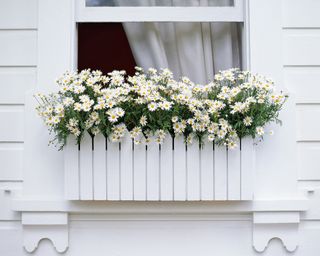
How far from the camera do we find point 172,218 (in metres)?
2.09

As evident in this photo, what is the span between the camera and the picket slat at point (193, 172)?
1.98m

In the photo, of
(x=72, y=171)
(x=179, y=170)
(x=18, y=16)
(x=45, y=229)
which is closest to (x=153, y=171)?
(x=179, y=170)

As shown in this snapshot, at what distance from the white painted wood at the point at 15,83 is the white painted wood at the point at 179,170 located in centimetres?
70

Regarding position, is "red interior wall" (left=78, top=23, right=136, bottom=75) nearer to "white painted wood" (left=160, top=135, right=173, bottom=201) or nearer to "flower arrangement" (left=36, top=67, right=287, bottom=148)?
"flower arrangement" (left=36, top=67, right=287, bottom=148)

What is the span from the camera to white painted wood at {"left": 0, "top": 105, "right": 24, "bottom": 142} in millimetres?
2102

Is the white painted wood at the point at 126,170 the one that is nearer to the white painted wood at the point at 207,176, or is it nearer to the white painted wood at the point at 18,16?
the white painted wood at the point at 207,176

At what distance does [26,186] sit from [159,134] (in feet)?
2.09

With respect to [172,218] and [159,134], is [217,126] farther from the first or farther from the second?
[172,218]

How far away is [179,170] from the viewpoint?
1981 mm

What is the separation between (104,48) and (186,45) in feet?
1.35

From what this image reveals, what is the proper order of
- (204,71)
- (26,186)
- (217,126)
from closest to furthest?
1. (217,126)
2. (26,186)
3. (204,71)

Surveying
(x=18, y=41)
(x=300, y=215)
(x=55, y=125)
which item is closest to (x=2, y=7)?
(x=18, y=41)

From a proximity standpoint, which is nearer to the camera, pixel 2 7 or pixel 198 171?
pixel 198 171

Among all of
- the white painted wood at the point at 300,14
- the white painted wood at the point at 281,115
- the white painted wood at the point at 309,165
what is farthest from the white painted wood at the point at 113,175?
the white painted wood at the point at 300,14
